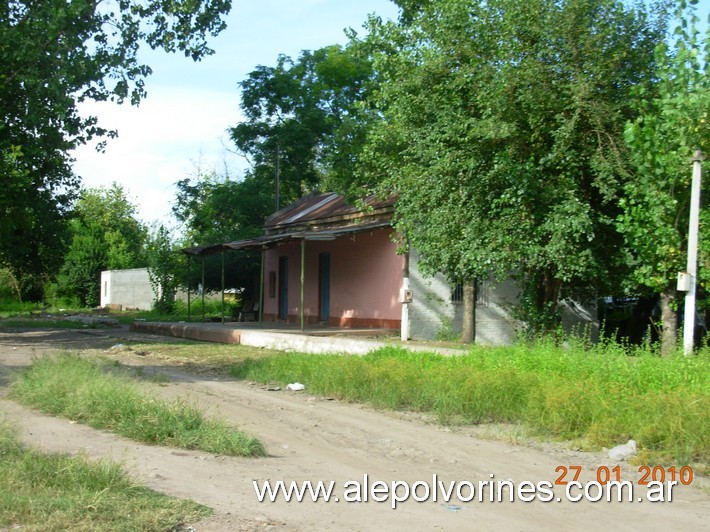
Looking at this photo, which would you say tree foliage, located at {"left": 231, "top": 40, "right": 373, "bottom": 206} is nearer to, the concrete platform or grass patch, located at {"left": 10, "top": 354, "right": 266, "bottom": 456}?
the concrete platform

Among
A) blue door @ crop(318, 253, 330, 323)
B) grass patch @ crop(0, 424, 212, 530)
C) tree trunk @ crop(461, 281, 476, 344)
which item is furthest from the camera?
blue door @ crop(318, 253, 330, 323)

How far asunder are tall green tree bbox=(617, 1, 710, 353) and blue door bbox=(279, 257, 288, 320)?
1779cm

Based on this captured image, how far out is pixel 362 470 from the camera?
7.32m

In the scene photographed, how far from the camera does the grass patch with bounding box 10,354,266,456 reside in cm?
786

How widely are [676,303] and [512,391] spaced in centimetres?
534

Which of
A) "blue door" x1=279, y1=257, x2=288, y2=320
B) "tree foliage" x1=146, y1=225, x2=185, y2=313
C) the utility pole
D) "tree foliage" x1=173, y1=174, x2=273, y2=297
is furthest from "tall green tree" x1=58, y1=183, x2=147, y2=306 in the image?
the utility pole

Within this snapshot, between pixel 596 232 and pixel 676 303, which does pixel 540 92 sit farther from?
pixel 676 303

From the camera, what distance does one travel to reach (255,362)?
15.3 meters

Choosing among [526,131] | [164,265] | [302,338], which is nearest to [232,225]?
[164,265]

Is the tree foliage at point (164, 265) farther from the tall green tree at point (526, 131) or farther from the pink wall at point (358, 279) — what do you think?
the tall green tree at point (526, 131)

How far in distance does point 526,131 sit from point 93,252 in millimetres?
46348

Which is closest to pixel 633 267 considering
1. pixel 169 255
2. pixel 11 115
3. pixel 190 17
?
pixel 190 17

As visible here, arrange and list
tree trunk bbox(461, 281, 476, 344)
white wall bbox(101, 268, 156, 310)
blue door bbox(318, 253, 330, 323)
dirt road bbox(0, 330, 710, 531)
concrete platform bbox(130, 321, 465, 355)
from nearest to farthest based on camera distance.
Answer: dirt road bbox(0, 330, 710, 531)
concrete platform bbox(130, 321, 465, 355)
tree trunk bbox(461, 281, 476, 344)
blue door bbox(318, 253, 330, 323)
white wall bbox(101, 268, 156, 310)

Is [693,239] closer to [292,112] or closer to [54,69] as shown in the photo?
[54,69]
